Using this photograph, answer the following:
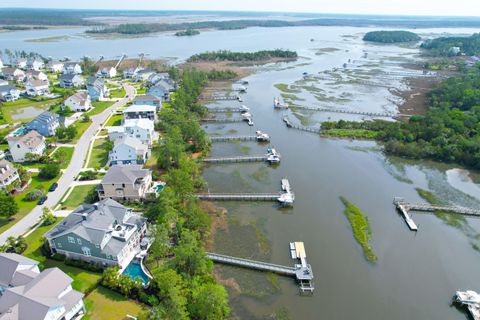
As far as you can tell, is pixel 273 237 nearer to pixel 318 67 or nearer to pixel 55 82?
pixel 55 82

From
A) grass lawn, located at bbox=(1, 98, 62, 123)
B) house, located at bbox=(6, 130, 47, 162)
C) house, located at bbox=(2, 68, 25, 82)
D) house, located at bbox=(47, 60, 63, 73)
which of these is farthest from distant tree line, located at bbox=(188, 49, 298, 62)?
house, located at bbox=(6, 130, 47, 162)

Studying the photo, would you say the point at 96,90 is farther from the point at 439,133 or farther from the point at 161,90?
the point at 439,133

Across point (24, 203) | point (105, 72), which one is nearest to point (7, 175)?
point (24, 203)

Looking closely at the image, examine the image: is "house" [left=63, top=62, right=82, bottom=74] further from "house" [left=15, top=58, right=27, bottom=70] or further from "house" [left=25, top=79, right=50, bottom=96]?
"house" [left=25, top=79, right=50, bottom=96]

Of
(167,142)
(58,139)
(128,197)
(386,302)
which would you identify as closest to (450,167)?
(386,302)

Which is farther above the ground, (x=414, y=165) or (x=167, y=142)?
(x=167, y=142)

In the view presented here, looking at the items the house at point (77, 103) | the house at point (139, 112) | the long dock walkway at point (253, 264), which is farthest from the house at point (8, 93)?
the long dock walkway at point (253, 264)

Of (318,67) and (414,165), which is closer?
(414,165)
